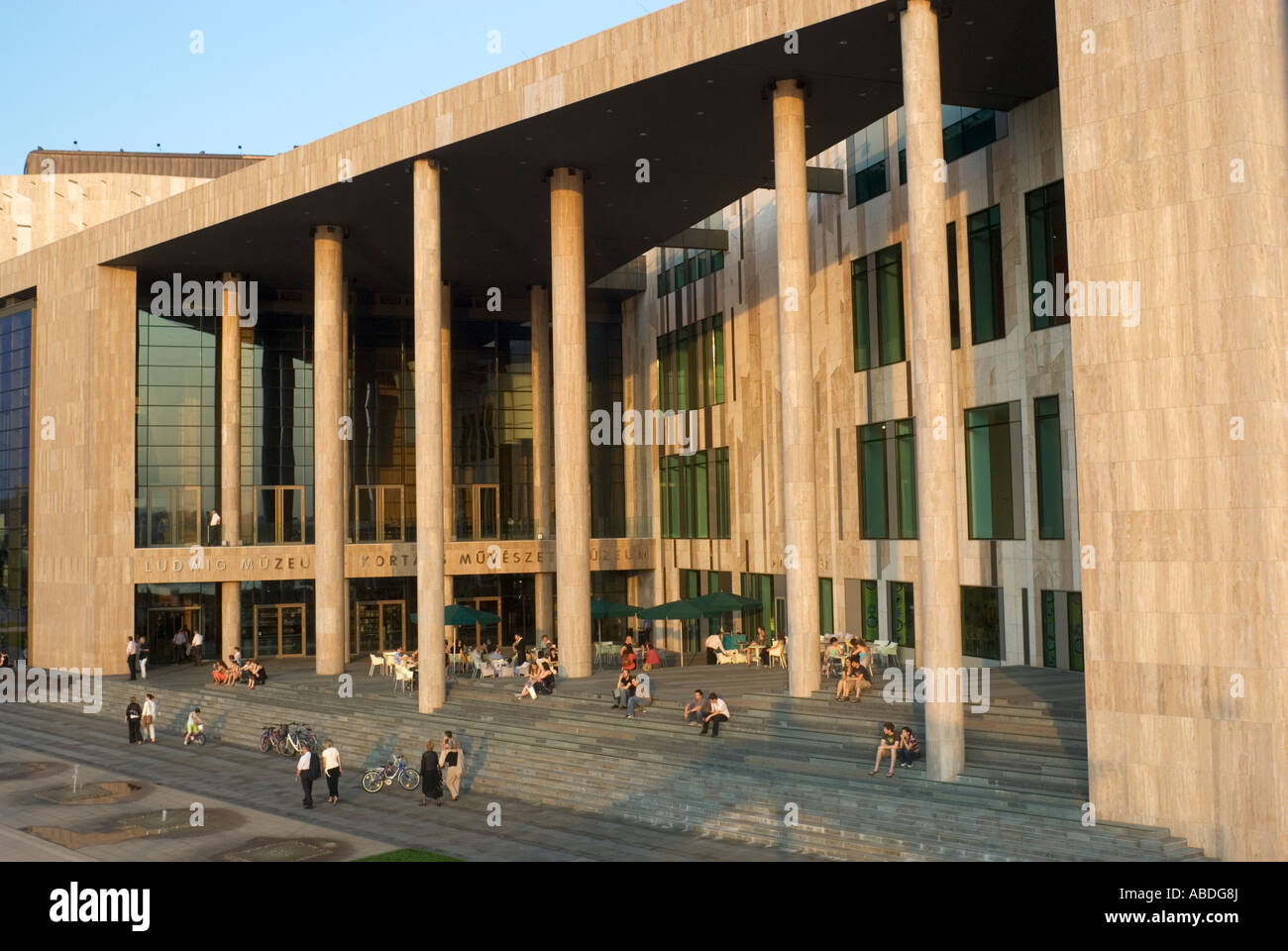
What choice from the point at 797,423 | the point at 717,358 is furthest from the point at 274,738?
the point at 717,358

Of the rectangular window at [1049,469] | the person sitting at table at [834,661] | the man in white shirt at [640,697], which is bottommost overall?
the man in white shirt at [640,697]

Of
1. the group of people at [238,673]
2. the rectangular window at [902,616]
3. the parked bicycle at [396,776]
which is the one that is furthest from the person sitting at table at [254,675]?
the rectangular window at [902,616]

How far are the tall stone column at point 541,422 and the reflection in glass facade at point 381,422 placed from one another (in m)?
4.81

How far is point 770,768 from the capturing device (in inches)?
922

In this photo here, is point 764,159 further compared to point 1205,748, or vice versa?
point 764,159

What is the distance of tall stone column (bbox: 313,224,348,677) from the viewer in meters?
38.2

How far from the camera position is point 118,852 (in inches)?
819

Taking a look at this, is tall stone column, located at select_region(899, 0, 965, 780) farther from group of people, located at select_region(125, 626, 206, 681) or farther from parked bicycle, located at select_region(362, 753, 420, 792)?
group of people, located at select_region(125, 626, 206, 681)

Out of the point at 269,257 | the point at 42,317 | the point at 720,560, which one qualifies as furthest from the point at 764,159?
the point at 42,317

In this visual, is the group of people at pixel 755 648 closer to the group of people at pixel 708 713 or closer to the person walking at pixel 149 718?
the group of people at pixel 708 713

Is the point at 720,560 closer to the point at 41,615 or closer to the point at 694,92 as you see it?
the point at 694,92

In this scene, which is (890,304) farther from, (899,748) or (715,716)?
(899,748)

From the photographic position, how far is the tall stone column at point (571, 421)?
109 feet
